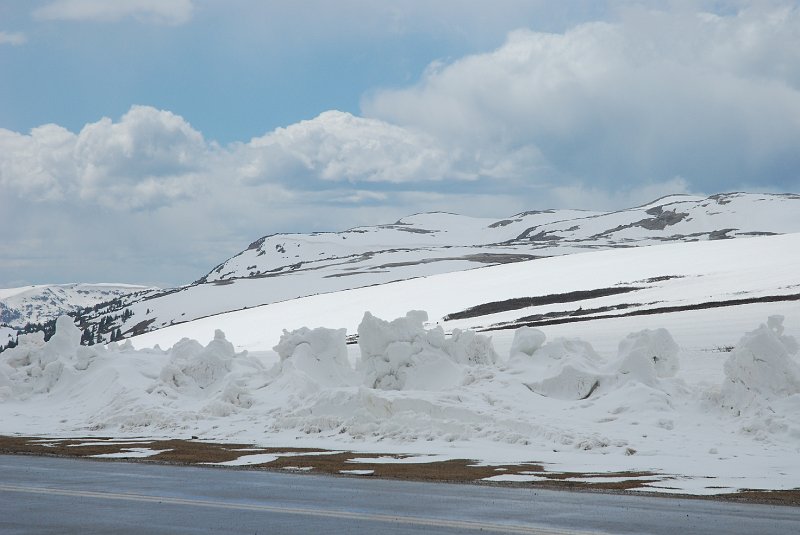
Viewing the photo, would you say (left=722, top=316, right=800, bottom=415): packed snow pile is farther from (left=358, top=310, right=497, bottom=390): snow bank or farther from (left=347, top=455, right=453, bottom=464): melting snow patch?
(left=358, top=310, right=497, bottom=390): snow bank

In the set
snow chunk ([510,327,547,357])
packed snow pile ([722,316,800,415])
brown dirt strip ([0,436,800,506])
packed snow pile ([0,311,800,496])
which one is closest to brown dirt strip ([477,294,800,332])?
packed snow pile ([0,311,800,496])

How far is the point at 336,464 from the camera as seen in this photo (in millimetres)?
27375

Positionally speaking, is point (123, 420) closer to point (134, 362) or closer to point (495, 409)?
point (134, 362)

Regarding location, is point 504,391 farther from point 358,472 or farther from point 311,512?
point 311,512

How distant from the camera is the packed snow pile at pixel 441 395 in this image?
107 ft

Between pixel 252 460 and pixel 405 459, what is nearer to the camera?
pixel 252 460

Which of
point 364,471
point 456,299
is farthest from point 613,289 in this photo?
point 364,471

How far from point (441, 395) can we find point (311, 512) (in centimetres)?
2108

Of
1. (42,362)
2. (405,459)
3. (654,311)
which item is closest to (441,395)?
(405,459)

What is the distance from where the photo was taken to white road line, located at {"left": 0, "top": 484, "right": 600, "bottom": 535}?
14320 millimetres

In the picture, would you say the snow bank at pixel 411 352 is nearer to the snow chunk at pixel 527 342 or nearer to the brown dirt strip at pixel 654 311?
the snow chunk at pixel 527 342

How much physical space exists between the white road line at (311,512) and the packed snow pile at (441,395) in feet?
40.5

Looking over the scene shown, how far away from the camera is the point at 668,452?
98.1 feet

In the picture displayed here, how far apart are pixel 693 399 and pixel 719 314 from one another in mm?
20475
